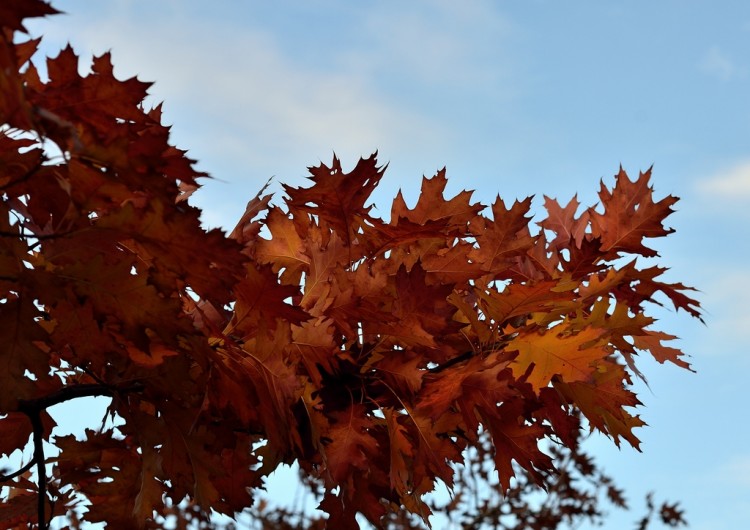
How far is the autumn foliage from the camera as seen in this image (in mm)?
1176

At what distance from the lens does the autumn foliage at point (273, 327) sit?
118 cm

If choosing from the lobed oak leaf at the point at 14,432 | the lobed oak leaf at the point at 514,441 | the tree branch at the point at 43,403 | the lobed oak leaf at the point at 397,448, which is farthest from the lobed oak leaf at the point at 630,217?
the lobed oak leaf at the point at 14,432

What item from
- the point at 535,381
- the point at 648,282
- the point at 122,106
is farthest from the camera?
the point at 648,282

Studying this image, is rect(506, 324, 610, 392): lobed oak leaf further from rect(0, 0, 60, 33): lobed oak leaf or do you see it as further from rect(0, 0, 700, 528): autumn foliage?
rect(0, 0, 60, 33): lobed oak leaf

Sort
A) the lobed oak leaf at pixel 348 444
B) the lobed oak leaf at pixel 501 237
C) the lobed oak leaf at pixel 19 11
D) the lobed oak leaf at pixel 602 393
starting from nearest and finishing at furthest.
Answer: the lobed oak leaf at pixel 19 11 → the lobed oak leaf at pixel 348 444 → the lobed oak leaf at pixel 602 393 → the lobed oak leaf at pixel 501 237

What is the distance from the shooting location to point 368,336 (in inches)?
57.4

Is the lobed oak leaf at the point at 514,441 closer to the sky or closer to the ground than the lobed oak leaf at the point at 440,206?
closer to the ground

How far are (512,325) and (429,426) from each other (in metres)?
0.30

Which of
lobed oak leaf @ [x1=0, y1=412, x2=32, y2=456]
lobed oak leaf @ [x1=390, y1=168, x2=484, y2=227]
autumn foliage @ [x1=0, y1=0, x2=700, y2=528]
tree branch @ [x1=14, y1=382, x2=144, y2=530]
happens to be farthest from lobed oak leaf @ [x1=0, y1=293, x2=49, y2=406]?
lobed oak leaf @ [x1=390, y1=168, x2=484, y2=227]

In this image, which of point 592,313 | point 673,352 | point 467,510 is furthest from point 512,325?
point 467,510

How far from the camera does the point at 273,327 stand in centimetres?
132

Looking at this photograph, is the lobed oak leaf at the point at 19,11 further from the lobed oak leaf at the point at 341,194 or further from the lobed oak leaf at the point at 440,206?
the lobed oak leaf at the point at 440,206

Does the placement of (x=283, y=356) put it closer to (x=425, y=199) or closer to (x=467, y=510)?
(x=425, y=199)

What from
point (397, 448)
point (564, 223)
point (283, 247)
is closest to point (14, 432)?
point (283, 247)
